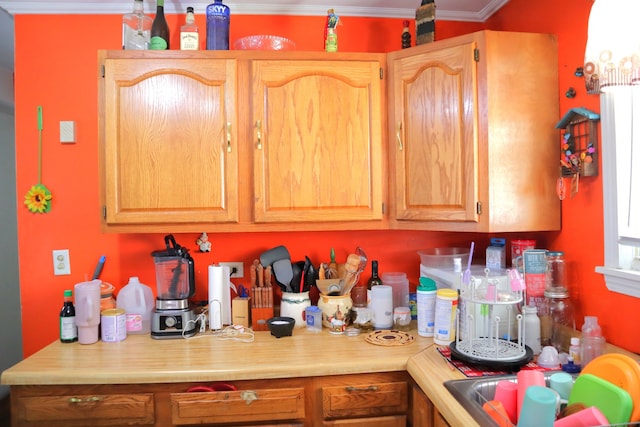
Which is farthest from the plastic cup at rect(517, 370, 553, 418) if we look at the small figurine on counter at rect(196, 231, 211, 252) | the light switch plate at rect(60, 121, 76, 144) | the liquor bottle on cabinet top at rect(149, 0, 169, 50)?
the light switch plate at rect(60, 121, 76, 144)

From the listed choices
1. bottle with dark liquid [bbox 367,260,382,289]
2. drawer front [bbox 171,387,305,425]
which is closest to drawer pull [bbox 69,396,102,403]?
drawer front [bbox 171,387,305,425]

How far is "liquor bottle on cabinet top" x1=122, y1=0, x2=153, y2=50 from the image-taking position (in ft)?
6.61

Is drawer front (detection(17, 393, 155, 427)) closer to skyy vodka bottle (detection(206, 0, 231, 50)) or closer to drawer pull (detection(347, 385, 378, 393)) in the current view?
drawer pull (detection(347, 385, 378, 393))

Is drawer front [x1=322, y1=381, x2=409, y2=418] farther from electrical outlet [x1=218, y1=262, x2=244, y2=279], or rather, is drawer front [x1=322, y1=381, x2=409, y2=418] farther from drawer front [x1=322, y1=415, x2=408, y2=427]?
electrical outlet [x1=218, y1=262, x2=244, y2=279]

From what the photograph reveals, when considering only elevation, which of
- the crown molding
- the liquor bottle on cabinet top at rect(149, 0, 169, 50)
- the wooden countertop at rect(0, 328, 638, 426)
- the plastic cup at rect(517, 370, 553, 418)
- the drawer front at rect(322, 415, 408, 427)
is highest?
the crown molding

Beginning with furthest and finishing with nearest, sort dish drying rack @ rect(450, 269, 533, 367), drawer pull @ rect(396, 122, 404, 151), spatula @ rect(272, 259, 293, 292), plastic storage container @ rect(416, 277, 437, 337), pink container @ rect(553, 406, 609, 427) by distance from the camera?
1. spatula @ rect(272, 259, 293, 292)
2. drawer pull @ rect(396, 122, 404, 151)
3. plastic storage container @ rect(416, 277, 437, 337)
4. dish drying rack @ rect(450, 269, 533, 367)
5. pink container @ rect(553, 406, 609, 427)

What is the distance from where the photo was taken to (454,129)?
1.83 m

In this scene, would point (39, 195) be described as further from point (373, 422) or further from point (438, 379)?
point (438, 379)

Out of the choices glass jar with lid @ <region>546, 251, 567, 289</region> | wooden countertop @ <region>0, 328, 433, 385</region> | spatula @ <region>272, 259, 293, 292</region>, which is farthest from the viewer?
spatula @ <region>272, 259, 293, 292</region>

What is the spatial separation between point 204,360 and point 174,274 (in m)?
0.50

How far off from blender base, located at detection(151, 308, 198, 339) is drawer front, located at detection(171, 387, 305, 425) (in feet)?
1.25

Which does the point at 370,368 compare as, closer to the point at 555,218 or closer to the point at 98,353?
the point at 555,218

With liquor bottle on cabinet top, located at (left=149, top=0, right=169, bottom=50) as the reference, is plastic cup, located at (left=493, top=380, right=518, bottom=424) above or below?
below

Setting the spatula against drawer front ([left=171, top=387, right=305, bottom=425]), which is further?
the spatula
